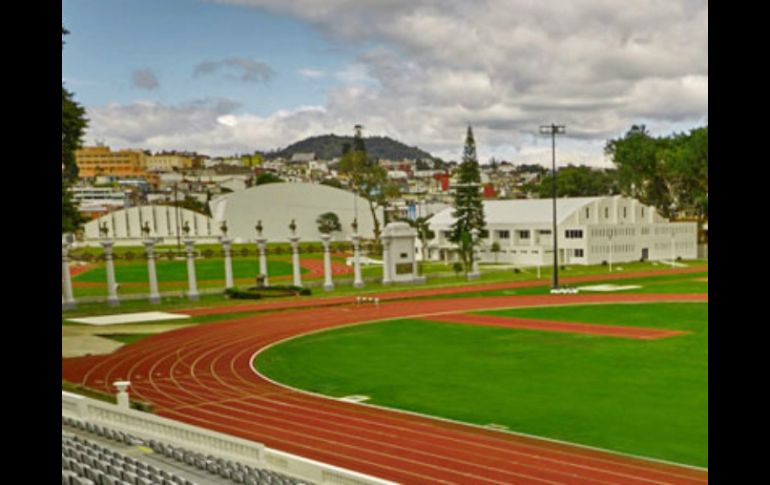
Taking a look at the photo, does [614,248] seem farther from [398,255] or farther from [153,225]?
[153,225]

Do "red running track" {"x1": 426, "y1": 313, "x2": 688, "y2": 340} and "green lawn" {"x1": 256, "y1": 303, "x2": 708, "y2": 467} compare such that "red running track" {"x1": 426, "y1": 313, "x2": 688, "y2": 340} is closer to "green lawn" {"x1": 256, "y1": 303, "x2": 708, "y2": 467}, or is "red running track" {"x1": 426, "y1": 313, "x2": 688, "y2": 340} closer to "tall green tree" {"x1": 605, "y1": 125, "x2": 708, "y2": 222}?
"green lawn" {"x1": 256, "y1": 303, "x2": 708, "y2": 467}

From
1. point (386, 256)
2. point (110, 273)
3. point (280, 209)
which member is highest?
point (280, 209)

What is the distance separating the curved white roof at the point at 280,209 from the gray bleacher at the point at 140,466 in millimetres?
89175

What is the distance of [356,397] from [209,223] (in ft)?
299

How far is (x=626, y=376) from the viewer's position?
2384 cm

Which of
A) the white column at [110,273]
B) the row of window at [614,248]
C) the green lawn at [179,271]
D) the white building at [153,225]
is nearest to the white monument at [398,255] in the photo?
the green lawn at [179,271]

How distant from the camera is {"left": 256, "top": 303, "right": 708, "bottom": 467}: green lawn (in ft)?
59.9

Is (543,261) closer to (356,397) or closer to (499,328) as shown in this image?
(499,328)

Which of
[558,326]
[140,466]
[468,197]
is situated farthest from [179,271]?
[140,466]

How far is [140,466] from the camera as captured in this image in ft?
40.0

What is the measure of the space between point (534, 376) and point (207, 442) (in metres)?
11.8

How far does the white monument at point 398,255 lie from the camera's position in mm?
59750

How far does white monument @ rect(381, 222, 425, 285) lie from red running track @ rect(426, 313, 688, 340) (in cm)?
1866
